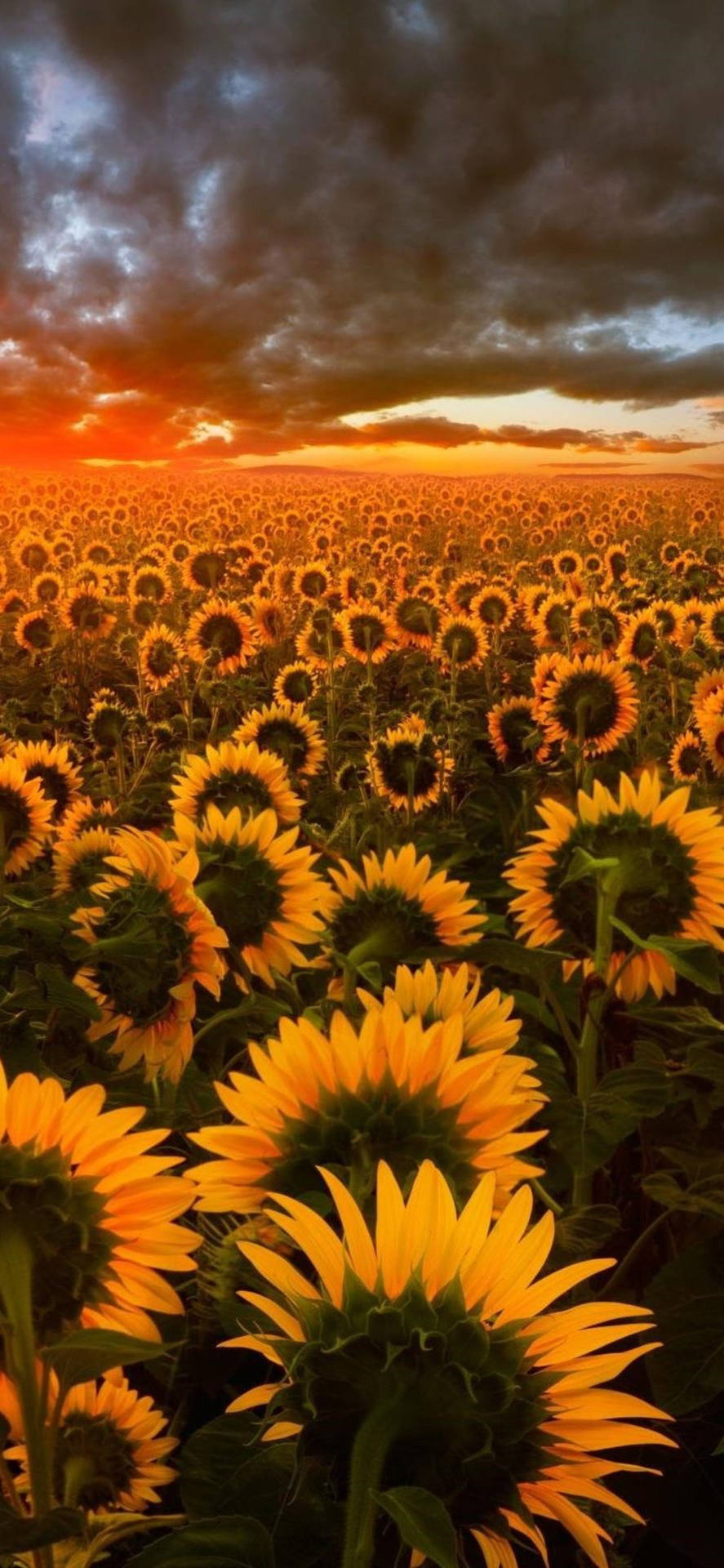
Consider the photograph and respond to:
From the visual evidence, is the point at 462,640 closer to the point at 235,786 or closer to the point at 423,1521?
the point at 235,786

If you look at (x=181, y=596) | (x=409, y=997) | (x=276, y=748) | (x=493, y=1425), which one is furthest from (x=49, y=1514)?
(x=181, y=596)

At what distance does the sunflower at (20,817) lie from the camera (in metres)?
3.00

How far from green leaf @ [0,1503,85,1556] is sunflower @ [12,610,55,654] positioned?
22.1 ft

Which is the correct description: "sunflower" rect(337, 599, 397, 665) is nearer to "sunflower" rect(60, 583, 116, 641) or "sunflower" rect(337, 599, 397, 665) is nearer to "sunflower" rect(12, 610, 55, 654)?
"sunflower" rect(60, 583, 116, 641)

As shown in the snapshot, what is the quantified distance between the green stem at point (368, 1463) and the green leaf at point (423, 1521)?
3 centimetres

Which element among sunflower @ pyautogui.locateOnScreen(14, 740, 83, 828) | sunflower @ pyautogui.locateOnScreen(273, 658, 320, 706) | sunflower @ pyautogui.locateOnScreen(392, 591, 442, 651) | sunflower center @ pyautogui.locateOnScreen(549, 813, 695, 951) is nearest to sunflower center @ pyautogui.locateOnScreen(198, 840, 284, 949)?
sunflower center @ pyautogui.locateOnScreen(549, 813, 695, 951)

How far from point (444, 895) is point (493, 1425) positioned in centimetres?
109

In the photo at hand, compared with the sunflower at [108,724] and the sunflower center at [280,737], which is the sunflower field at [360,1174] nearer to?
the sunflower center at [280,737]

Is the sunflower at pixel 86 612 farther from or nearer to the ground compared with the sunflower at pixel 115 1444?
farther from the ground

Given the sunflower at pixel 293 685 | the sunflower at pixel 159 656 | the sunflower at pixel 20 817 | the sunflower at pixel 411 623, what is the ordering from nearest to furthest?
the sunflower at pixel 20 817, the sunflower at pixel 293 685, the sunflower at pixel 159 656, the sunflower at pixel 411 623

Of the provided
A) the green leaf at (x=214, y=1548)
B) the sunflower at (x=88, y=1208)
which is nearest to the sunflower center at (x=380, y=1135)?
the sunflower at (x=88, y=1208)

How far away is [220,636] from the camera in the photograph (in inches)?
233

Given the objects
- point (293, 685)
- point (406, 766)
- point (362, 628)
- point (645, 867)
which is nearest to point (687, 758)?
point (406, 766)

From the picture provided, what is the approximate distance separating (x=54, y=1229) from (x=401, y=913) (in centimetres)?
96
